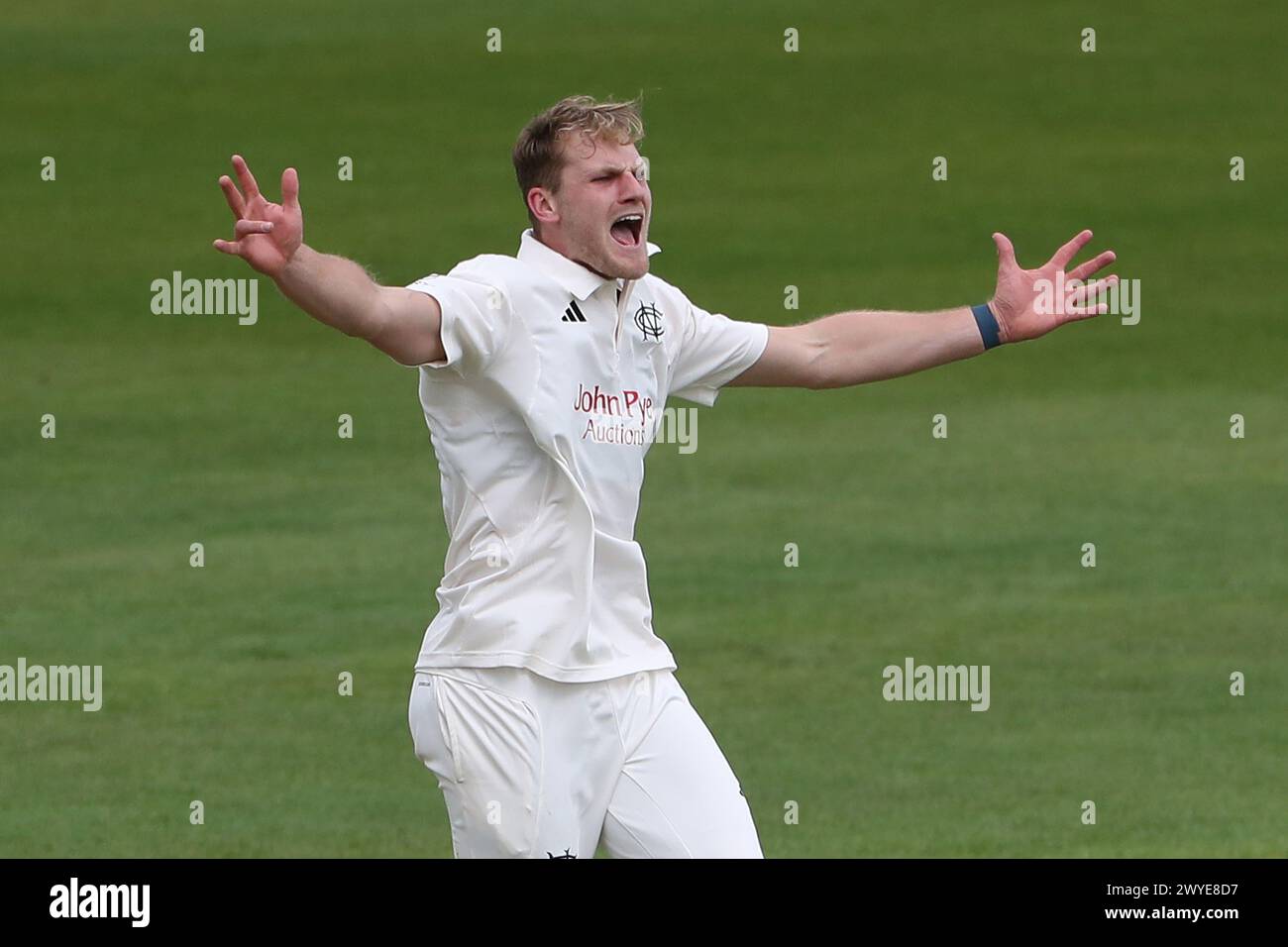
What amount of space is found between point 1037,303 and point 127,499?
513 inches

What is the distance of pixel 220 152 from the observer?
31.7 meters

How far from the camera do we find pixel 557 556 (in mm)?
6660


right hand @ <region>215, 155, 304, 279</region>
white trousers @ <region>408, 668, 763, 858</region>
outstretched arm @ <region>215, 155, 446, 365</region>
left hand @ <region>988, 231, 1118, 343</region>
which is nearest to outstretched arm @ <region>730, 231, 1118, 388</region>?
left hand @ <region>988, 231, 1118, 343</region>

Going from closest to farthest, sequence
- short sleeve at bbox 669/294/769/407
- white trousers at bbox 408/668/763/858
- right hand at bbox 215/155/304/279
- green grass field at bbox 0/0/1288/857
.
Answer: right hand at bbox 215/155/304/279 → white trousers at bbox 408/668/763/858 → short sleeve at bbox 669/294/769/407 → green grass field at bbox 0/0/1288/857

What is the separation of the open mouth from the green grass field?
15.1ft

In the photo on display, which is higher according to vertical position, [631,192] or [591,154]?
[591,154]

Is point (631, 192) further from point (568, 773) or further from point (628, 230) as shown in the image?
point (568, 773)

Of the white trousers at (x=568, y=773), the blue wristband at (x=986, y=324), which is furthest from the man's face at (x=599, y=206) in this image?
the blue wristband at (x=986, y=324)

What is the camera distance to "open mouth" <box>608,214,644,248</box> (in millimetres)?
6887

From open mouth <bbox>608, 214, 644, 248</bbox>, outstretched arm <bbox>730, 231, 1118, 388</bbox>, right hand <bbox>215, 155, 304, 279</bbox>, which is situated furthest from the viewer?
outstretched arm <bbox>730, 231, 1118, 388</bbox>

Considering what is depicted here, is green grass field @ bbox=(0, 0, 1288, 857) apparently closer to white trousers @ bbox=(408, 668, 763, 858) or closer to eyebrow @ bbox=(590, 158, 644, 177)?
white trousers @ bbox=(408, 668, 763, 858)

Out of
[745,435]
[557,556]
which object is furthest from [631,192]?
[745,435]

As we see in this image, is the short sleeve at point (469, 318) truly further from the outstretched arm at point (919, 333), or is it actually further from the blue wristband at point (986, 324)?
the blue wristband at point (986, 324)

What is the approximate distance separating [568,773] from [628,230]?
1.53 metres
